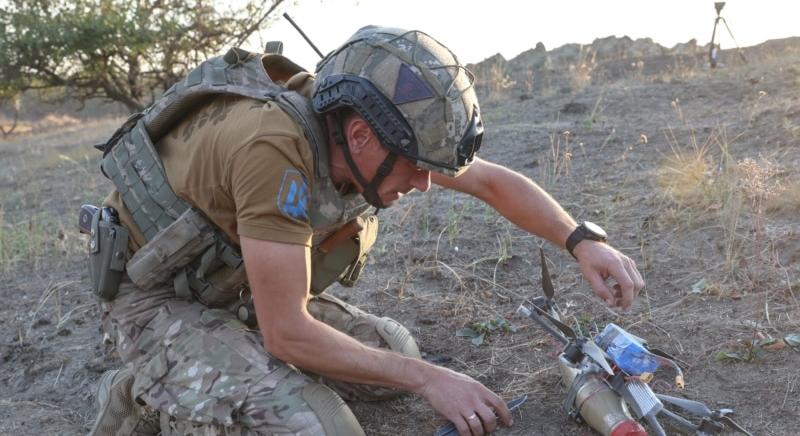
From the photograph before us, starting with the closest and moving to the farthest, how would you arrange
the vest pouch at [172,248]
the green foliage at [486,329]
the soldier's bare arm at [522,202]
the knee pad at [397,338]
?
the vest pouch at [172,248], the soldier's bare arm at [522,202], the knee pad at [397,338], the green foliage at [486,329]

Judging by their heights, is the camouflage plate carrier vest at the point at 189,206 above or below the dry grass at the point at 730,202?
above

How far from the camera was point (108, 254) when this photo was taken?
8.75 ft

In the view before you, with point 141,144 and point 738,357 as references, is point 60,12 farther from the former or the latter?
point 738,357

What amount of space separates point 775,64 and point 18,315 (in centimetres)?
910

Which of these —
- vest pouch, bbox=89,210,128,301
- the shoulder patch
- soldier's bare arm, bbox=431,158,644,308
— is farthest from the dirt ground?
the shoulder patch

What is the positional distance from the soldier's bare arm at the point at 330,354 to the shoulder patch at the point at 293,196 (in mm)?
97

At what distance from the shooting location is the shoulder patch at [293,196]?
2154 millimetres

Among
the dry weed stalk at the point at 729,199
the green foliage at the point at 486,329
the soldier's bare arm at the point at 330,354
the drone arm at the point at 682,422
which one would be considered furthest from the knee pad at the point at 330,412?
the dry weed stalk at the point at 729,199

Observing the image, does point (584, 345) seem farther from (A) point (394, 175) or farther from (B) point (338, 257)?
(B) point (338, 257)

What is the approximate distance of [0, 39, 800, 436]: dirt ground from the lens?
2885 mm

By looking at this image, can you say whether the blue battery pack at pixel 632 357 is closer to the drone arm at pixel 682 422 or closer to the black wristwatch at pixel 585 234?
the drone arm at pixel 682 422

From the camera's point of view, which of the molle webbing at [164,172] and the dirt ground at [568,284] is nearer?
the molle webbing at [164,172]

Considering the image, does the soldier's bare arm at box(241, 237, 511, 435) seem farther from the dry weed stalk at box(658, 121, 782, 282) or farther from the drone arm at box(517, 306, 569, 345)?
the dry weed stalk at box(658, 121, 782, 282)

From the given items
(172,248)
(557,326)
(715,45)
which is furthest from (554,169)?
(715,45)
